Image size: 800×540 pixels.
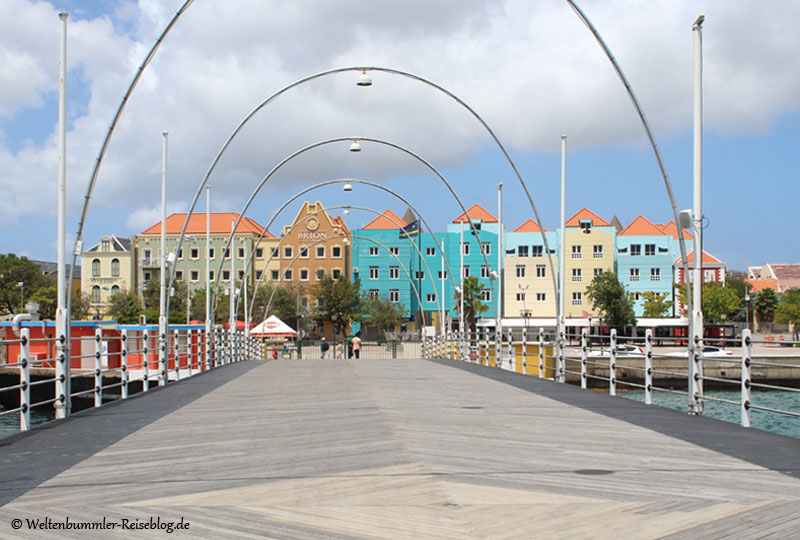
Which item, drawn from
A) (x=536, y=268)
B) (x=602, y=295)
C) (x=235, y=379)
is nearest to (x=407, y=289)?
(x=536, y=268)

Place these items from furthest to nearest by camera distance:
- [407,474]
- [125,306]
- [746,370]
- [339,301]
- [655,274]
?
[655,274], [125,306], [339,301], [746,370], [407,474]

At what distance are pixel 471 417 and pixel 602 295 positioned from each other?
235ft

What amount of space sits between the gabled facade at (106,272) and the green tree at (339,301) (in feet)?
78.7

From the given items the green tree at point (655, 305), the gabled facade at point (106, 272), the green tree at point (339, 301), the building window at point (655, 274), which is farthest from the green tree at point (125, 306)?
the building window at point (655, 274)

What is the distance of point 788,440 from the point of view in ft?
29.6

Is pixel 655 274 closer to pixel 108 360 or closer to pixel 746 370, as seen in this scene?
pixel 108 360

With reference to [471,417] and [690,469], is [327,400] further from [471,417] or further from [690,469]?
[690,469]

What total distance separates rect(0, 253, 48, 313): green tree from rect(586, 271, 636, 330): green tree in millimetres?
57369

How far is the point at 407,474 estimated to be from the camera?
6.54 metres

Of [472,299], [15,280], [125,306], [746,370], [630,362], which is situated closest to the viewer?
[746,370]

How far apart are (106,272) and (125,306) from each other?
10.4 meters

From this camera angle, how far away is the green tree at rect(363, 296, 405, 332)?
86.1 m

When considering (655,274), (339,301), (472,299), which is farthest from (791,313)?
(339,301)

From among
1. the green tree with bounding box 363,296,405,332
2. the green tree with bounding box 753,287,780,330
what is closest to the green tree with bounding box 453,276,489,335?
the green tree with bounding box 363,296,405,332
